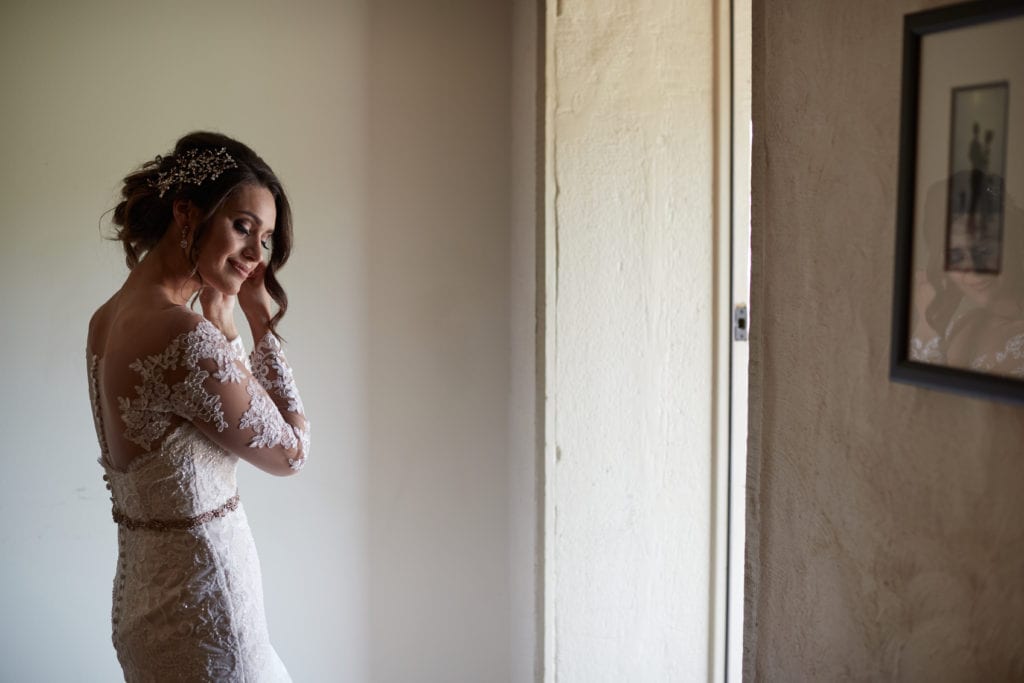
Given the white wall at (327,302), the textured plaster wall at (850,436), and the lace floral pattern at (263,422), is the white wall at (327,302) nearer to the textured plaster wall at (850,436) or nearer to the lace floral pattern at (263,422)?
the lace floral pattern at (263,422)

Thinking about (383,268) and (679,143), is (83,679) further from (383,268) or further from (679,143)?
(679,143)

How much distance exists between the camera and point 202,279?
1697mm

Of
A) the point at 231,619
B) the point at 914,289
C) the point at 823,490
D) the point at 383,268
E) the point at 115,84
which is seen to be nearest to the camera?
the point at 914,289

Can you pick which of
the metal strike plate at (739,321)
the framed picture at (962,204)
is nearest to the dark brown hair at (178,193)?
the metal strike plate at (739,321)

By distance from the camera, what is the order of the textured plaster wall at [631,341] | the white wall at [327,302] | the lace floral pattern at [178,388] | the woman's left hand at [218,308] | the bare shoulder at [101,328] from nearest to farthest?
1. the lace floral pattern at [178,388]
2. the bare shoulder at [101,328]
3. the woman's left hand at [218,308]
4. the textured plaster wall at [631,341]
5. the white wall at [327,302]

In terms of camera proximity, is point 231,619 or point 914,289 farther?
point 231,619

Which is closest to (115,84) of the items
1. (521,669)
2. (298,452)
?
(298,452)

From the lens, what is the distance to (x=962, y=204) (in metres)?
0.56

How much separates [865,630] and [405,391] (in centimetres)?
206

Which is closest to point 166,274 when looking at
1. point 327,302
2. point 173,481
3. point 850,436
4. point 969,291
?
point 173,481

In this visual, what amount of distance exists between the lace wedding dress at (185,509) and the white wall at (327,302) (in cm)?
95

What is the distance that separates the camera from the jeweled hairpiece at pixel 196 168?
1662 millimetres

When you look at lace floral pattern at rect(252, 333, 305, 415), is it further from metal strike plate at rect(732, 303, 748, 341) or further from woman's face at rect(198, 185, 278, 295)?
metal strike plate at rect(732, 303, 748, 341)

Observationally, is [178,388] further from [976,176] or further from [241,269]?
[976,176]
